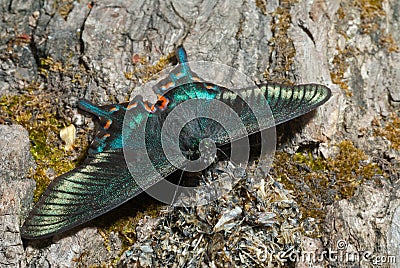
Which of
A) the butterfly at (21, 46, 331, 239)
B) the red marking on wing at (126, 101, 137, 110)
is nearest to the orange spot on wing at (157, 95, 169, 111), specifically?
the butterfly at (21, 46, 331, 239)

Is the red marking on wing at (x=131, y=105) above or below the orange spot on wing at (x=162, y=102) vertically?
below

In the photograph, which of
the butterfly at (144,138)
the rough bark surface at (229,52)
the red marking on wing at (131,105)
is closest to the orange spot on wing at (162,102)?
the butterfly at (144,138)

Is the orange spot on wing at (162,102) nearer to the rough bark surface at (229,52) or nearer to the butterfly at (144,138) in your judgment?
the butterfly at (144,138)

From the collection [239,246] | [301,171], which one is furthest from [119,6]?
[239,246]

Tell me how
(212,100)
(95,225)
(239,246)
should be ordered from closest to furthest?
(239,246), (95,225), (212,100)

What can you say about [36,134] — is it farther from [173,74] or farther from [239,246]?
[239,246]

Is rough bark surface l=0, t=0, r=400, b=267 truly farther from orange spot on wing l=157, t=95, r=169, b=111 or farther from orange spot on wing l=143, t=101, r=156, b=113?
orange spot on wing l=157, t=95, r=169, b=111

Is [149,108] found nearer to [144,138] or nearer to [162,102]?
[162,102]
